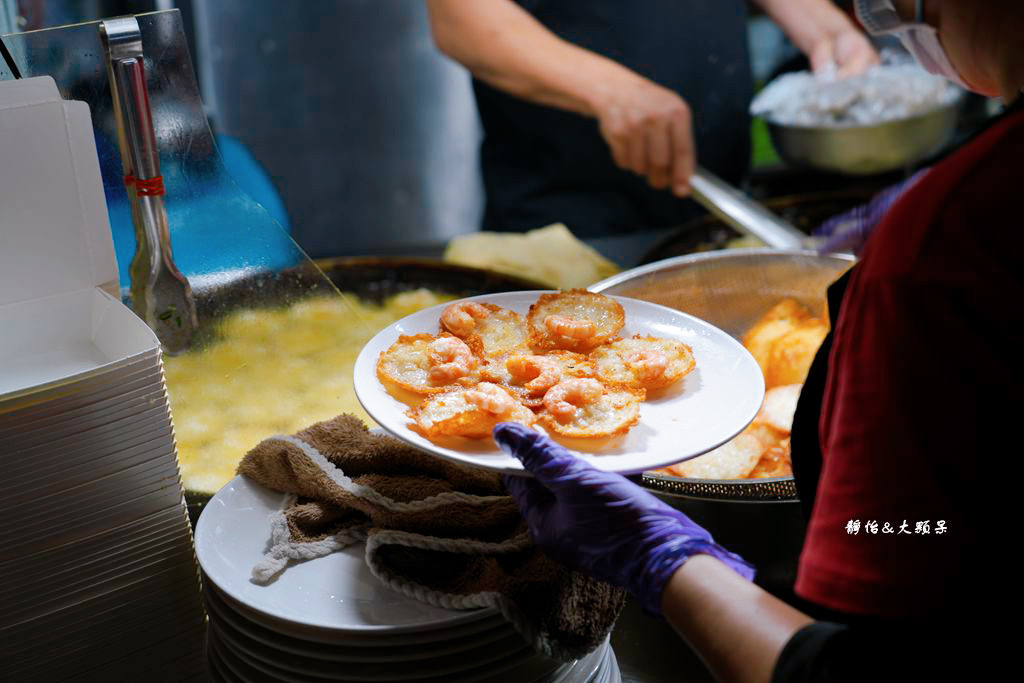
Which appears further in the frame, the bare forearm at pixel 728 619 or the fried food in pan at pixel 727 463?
the fried food in pan at pixel 727 463

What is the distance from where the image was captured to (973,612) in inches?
29.4

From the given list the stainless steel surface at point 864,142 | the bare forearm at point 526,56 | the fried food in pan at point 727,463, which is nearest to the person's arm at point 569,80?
the bare forearm at point 526,56

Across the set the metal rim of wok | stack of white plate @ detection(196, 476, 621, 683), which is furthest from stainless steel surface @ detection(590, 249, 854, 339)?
stack of white plate @ detection(196, 476, 621, 683)

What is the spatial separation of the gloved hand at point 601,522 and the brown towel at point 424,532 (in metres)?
0.05

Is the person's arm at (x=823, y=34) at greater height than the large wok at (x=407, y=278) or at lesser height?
greater

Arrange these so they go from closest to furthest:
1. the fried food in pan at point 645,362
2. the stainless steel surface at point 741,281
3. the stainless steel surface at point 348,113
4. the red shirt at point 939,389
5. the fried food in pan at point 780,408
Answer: the red shirt at point 939,389
the fried food in pan at point 645,362
the fried food in pan at point 780,408
the stainless steel surface at point 741,281
the stainless steel surface at point 348,113

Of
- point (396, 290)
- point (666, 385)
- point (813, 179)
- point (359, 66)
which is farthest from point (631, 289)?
point (359, 66)

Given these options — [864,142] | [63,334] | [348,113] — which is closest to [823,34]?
[864,142]

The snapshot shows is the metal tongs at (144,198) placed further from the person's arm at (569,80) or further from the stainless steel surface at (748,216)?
the person's arm at (569,80)

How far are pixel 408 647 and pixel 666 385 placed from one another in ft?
1.54

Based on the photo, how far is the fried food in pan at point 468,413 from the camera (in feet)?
3.50

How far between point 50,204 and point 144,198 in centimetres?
14

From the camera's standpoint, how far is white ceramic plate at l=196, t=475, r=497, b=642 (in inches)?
38.9

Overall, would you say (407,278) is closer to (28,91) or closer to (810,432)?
(28,91)
